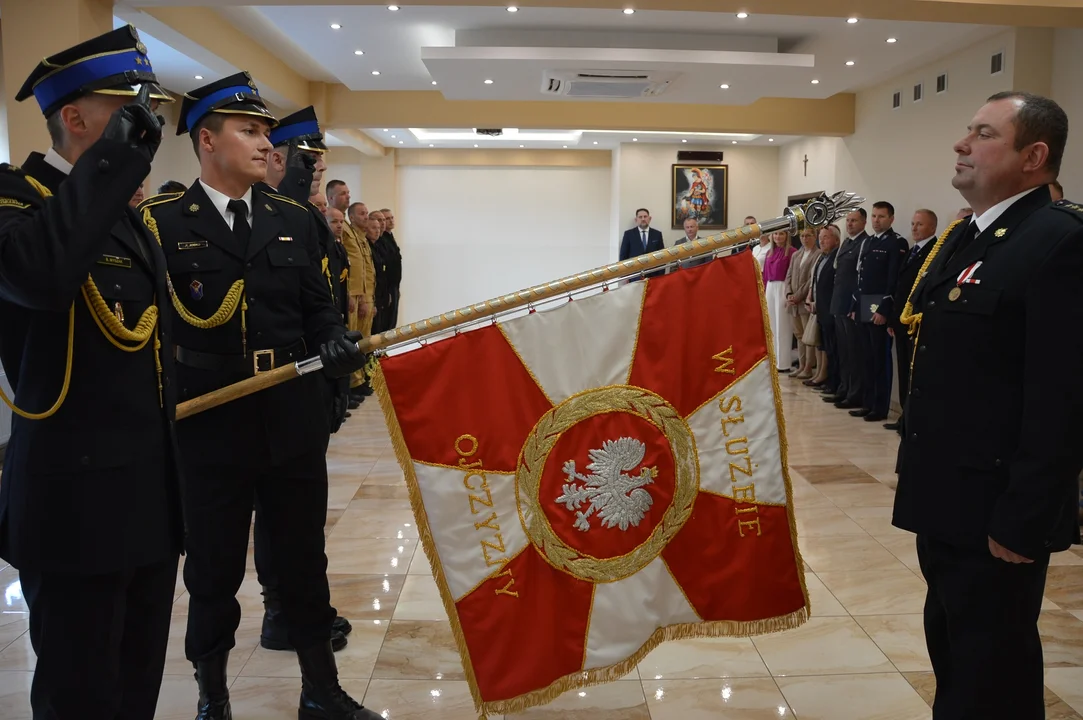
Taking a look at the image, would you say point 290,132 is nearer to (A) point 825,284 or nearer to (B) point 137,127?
(B) point 137,127

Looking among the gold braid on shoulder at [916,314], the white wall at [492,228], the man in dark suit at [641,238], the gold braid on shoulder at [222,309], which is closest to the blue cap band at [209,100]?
the gold braid on shoulder at [222,309]

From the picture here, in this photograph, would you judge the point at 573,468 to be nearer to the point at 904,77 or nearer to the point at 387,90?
the point at 904,77

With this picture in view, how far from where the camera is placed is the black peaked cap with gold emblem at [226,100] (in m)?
2.06

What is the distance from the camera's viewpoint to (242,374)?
2096 millimetres

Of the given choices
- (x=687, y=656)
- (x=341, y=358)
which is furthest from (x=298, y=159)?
(x=687, y=656)

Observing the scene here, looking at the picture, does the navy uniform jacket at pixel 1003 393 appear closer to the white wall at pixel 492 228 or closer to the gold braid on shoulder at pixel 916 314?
the gold braid on shoulder at pixel 916 314

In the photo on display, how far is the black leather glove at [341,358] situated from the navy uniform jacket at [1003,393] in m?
1.27

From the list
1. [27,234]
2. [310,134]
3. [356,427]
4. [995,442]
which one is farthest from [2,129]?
[995,442]

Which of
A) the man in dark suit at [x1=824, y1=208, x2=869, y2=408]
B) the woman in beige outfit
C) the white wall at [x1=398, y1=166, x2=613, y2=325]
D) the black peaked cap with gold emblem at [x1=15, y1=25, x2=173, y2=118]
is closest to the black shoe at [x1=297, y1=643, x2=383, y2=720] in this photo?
the black peaked cap with gold emblem at [x1=15, y1=25, x2=173, y2=118]

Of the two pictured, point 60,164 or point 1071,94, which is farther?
point 1071,94

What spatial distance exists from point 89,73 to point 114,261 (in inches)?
13.1

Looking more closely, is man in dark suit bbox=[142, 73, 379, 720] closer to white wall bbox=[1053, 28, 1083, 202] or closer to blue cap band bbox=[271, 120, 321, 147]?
blue cap band bbox=[271, 120, 321, 147]

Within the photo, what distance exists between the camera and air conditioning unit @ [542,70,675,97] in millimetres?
7867

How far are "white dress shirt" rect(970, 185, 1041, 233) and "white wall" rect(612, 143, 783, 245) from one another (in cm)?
1225
